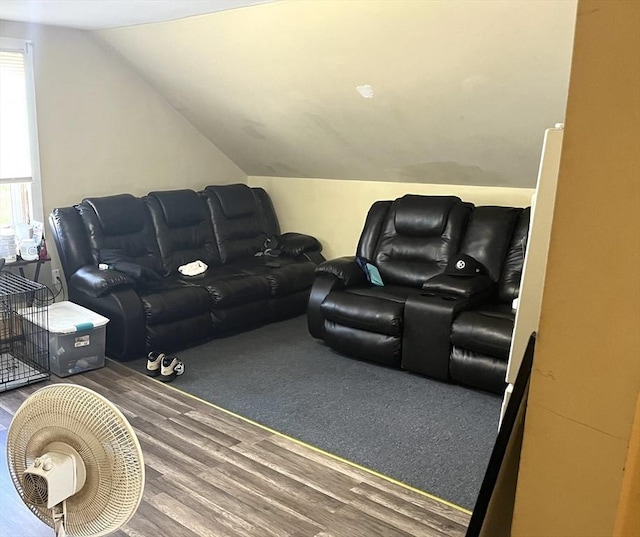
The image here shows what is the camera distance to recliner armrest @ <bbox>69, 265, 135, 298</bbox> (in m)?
3.96

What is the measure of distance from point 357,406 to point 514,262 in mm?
1469

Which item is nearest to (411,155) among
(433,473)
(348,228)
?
(348,228)

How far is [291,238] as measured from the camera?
5.36 metres

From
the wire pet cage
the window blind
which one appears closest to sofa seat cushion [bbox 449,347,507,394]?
the wire pet cage

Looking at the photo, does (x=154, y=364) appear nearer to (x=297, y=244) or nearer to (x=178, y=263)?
(x=178, y=263)

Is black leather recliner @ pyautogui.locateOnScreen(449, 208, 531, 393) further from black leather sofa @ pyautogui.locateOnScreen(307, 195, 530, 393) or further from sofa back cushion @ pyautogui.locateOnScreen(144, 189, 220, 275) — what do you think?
sofa back cushion @ pyautogui.locateOnScreen(144, 189, 220, 275)

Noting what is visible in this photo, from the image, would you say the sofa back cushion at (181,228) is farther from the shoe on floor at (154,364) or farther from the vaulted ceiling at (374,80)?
the shoe on floor at (154,364)

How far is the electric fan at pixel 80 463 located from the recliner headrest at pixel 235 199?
12.2ft

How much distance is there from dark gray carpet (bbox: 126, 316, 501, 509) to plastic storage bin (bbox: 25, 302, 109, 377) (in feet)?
0.89

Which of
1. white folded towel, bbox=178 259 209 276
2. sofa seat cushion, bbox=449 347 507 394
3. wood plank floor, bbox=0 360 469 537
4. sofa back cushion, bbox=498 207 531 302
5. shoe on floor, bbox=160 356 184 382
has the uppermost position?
sofa back cushion, bbox=498 207 531 302

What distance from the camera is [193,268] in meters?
4.71

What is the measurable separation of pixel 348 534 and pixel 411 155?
2.93 metres

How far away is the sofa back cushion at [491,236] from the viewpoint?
4098 mm

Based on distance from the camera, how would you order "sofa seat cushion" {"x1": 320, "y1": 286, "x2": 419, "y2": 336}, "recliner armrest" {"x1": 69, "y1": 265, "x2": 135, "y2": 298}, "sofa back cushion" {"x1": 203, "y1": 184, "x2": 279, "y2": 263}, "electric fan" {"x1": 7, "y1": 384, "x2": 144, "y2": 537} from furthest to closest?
"sofa back cushion" {"x1": 203, "y1": 184, "x2": 279, "y2": 263}
"recliner armrest" {"x1": 69, "y1": 265, "x2": 135, "y2": 298}
"sofa seat cushion" {"x1": 320, "y1": 286, "x2": 419, "y2": 336}
"electric fan" {"x1": 7, "y1": 384, "x2": 144, "y2": 537}
